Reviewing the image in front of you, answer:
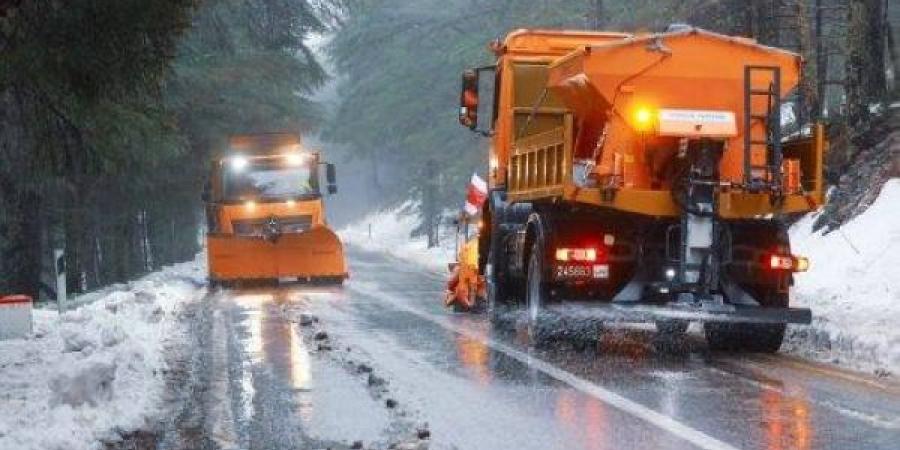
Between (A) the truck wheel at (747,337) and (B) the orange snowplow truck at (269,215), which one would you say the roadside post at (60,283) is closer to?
(B) the orange snowplow truck at (269,215)

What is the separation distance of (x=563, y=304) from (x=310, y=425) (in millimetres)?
4831

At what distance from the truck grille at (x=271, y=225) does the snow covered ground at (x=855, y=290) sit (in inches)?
391

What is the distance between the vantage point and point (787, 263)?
11766 mm

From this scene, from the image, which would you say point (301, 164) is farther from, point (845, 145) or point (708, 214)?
point (708, 214)

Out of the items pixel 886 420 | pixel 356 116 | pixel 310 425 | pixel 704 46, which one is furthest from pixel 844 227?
pixel 356 116

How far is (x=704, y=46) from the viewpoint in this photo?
1177cm

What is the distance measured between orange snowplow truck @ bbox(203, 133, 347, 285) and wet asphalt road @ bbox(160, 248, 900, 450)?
9.14m

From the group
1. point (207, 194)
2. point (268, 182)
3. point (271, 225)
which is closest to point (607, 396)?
point (271, 225)

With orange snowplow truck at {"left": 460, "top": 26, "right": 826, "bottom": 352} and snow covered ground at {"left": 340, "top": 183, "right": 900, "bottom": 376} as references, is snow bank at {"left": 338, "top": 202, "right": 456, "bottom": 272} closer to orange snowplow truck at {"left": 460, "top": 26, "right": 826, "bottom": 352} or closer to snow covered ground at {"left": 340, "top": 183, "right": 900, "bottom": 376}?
snow covered ground at {"left": 340, "top": 183, "right": 900, "bottom": 376}

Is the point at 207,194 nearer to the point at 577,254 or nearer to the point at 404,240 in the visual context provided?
the point at 577,254

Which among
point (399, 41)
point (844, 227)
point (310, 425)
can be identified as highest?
point (399, 41)

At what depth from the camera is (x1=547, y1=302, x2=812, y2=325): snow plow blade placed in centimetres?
1133

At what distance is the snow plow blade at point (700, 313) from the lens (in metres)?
11.3

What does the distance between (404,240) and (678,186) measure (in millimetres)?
48421
